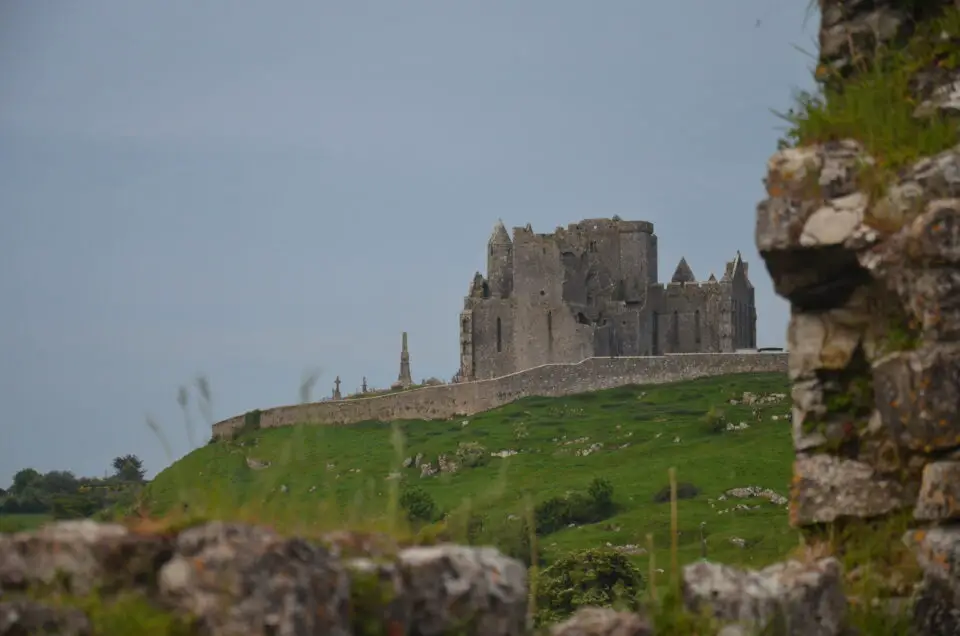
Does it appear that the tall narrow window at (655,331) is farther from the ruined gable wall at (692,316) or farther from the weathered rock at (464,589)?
the weathered rock at (464,589)

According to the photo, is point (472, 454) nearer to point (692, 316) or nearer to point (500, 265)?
point (692, 316)

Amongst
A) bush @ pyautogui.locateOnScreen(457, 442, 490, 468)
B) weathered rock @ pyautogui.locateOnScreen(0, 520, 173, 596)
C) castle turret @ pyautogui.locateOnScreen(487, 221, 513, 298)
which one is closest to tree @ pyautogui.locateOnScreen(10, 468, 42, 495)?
weathered rock @ pyautogui.locateOnScreen(0, 520, 173, 596)

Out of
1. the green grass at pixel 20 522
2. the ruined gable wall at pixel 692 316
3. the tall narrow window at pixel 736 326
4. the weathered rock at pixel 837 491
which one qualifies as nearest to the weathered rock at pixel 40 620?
the green grass at pixel 20 522

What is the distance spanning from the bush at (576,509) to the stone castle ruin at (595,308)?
125ft

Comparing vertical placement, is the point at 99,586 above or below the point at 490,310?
below

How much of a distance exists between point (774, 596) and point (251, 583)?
2.62 m

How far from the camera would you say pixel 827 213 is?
7531 mm

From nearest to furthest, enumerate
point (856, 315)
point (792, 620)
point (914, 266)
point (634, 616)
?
point (634, 616), point (792, 620), point (914, 266), point (856, 315)

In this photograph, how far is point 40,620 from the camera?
3.99 m

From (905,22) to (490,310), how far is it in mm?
96821

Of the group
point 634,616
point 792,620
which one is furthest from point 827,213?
point 634,616

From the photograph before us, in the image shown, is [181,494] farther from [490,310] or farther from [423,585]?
[490,310]

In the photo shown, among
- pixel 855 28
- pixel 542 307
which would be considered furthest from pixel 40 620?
pixel 542 307

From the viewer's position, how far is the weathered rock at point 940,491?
7.09 m
